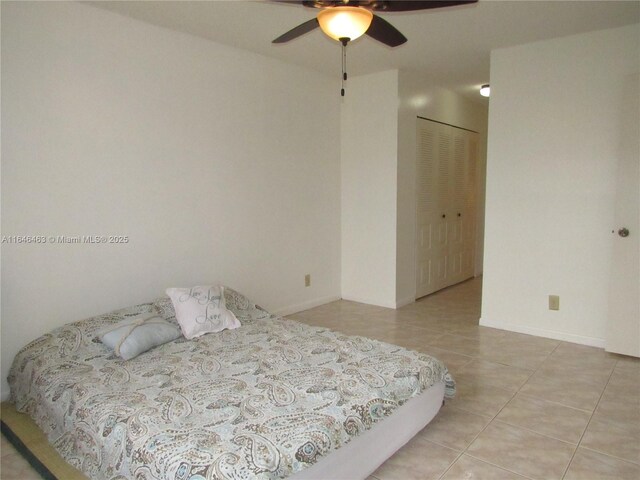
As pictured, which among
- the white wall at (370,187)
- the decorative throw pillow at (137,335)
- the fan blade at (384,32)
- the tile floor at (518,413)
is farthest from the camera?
the white wall at (370,187)

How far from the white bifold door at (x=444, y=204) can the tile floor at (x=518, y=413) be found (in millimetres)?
1317

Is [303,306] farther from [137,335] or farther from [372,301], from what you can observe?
[137,335]

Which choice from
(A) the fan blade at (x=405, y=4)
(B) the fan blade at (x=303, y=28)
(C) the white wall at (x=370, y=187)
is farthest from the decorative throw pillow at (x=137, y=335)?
(C) the white wall at (x=370, y=187)

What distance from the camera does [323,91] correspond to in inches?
180

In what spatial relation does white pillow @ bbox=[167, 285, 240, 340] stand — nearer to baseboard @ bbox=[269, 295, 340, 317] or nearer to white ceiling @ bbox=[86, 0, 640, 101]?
baseboard @ bbox=[269, 295, 340, 317]

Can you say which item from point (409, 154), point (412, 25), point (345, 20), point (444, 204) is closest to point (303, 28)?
point (345, 20)

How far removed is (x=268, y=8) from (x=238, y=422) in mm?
2493

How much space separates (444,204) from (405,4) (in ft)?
12.1

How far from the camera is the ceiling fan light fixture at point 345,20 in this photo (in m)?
1.89

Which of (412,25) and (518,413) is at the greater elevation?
(412,25)

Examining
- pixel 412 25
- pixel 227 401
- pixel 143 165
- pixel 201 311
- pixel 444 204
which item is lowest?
pixel 227 401

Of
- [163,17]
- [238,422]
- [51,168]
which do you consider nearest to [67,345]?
[51,168]

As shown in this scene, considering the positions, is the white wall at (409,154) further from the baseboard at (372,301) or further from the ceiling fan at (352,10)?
the ceiling fan at (352,10)

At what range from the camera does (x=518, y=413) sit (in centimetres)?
248
